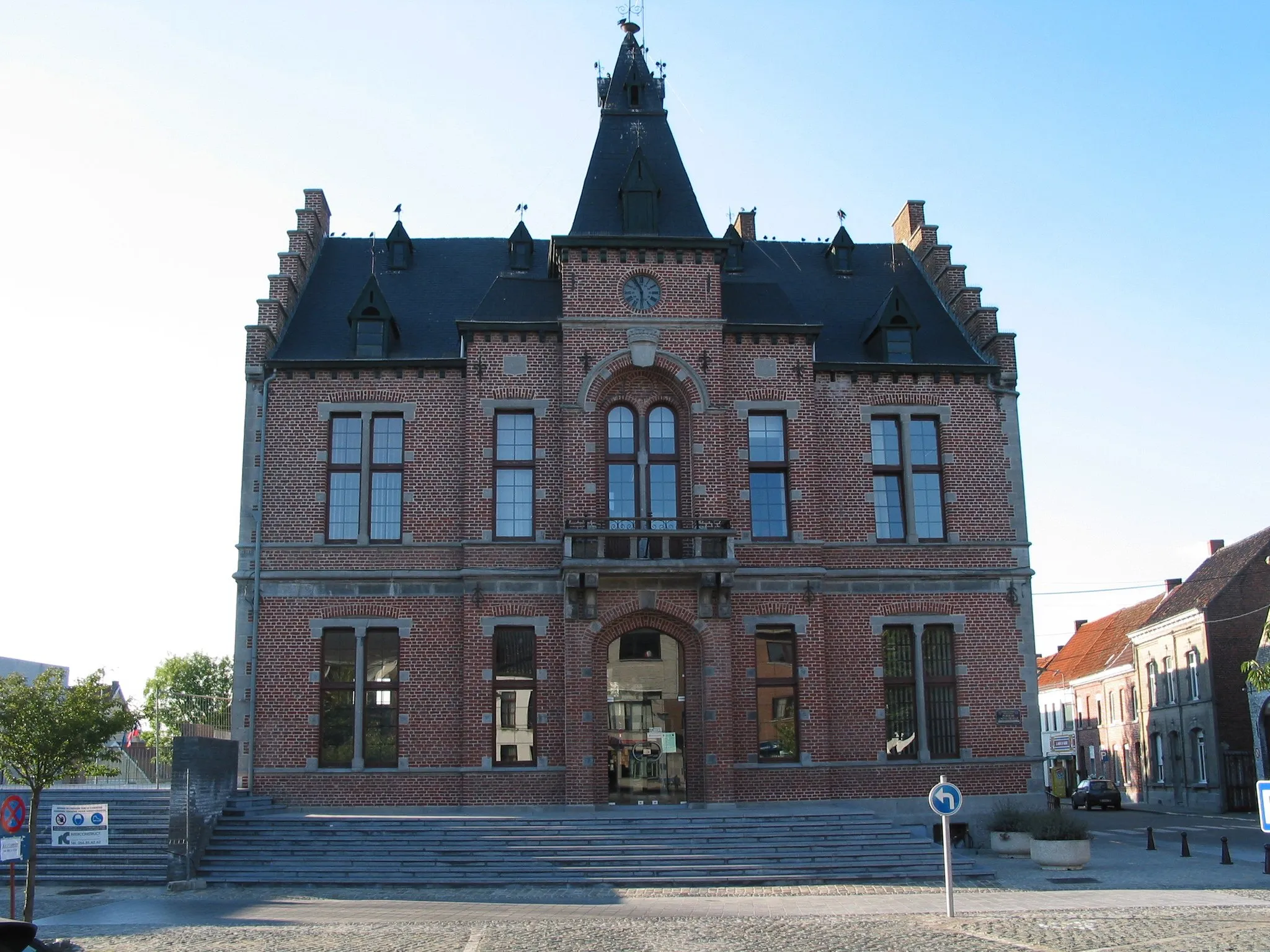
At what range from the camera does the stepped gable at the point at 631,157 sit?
1091 inches

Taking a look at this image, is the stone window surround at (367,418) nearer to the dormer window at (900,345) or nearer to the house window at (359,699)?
the house window at (359,699)

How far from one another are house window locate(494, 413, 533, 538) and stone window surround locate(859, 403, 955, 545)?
25.9ft

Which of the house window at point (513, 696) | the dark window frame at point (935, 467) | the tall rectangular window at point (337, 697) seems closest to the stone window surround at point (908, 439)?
the dark window frame at point (935, 467)

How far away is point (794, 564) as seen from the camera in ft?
86.8

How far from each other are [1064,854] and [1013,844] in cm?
208

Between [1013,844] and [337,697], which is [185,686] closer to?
[337,697]

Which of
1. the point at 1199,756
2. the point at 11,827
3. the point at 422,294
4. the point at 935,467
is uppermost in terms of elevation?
the point at 422,294

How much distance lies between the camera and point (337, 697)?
26109mm

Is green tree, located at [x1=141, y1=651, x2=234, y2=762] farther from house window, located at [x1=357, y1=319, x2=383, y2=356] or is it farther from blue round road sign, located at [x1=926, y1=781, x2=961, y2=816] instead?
blue round road sign, located at [x1=926, y1=781, x2=961, y2=816]

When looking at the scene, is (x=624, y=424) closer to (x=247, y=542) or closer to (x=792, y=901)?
(x=247, y=542)

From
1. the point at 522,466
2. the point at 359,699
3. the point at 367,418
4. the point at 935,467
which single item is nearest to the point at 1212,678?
the point at 935,467

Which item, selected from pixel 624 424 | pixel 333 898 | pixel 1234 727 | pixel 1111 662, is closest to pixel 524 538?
pixel 624 424

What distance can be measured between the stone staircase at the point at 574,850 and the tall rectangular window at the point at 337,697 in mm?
2103

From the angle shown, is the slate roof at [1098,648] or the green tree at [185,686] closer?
the slate roof at [1098,648]
